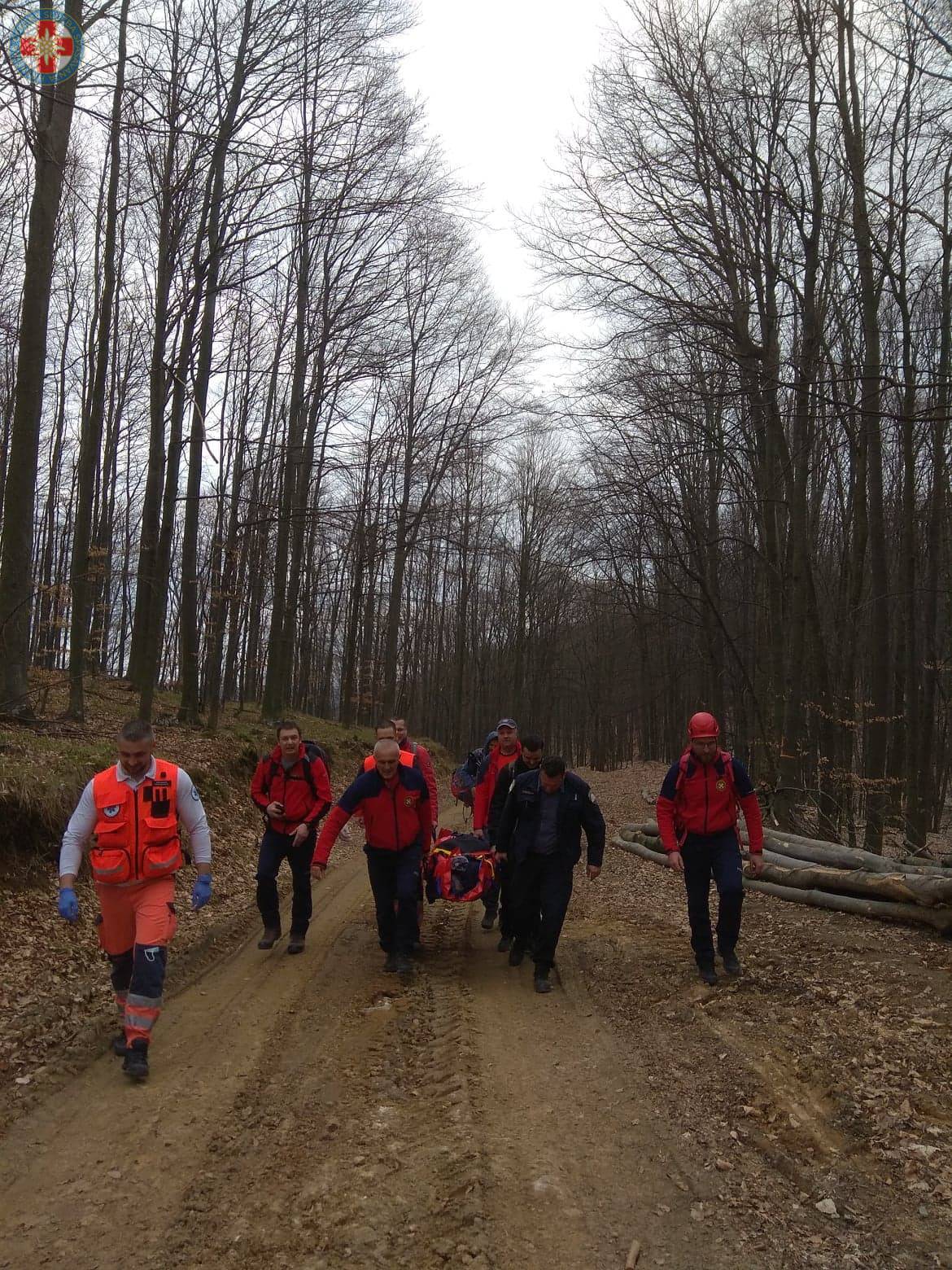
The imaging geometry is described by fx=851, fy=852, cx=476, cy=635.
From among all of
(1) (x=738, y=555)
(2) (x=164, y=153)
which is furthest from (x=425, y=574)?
(2) (x=164, y=153)

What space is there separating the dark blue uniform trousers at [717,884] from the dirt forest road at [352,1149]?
1.09 metres

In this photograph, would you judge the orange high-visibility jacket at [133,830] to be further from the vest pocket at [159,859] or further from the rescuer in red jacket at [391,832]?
the rescuer in red jacket at [391,832]

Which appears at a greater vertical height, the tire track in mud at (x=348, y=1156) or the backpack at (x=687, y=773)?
the backpack at (x=687, y=773)

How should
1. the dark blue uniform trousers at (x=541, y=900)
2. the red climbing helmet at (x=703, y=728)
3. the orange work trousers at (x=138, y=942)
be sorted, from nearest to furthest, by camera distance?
the orange work trousers at (x=138, y=942) < the red climbing helmet at (x=703, y=728) < the dark blue uniform trousers at (x=541, y=900)

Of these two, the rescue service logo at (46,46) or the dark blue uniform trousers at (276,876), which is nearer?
the rescue service logo at (46,46)

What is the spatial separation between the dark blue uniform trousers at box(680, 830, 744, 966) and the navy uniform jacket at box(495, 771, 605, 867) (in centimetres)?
74

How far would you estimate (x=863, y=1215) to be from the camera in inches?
138

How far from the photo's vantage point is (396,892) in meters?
7.08

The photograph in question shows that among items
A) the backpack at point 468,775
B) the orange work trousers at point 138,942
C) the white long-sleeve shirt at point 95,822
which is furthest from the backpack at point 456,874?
the orange work trousers at point 138,942

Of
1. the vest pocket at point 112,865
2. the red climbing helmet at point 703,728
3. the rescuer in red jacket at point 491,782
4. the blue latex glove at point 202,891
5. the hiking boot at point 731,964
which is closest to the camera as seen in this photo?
the vest pocket at point 112,865

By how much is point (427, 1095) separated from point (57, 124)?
1083 cm

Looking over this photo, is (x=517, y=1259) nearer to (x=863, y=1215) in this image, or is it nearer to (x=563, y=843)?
A: (x=863, y=1215)

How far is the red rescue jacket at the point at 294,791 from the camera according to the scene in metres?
7.37

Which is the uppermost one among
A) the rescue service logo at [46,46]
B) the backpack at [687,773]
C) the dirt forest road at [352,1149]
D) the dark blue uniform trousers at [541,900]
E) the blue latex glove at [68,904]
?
the rescue service logo at [46,46]
